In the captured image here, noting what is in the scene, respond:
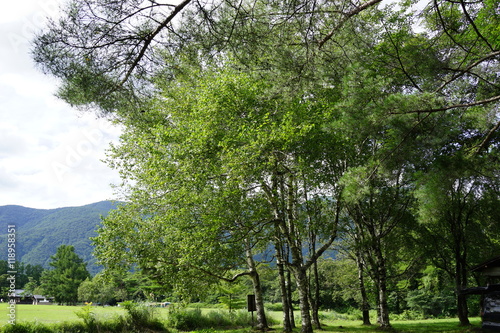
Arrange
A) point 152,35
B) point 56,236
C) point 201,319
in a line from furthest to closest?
1. point 56,236
2. point 201,319
3. point 152,35

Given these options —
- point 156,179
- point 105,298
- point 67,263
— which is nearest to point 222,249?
point 156,179

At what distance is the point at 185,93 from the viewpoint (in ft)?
47.9

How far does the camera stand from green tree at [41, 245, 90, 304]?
54331 millimetres

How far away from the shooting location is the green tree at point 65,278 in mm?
54331

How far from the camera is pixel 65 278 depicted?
178ft

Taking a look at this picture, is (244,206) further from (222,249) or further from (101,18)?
(101,18)

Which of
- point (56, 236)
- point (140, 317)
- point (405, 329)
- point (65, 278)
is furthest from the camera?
point (56, 236)

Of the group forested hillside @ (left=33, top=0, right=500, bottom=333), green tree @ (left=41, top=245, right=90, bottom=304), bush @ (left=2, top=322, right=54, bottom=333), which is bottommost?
green tree @ (left=41, top=245, right=90, bottom=304)

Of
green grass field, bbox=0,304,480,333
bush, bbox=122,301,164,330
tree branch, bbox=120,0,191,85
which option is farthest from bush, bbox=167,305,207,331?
tree branch, bbox=120,0,191,85

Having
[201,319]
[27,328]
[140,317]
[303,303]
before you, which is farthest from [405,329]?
[27,328]

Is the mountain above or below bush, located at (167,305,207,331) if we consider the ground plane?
above

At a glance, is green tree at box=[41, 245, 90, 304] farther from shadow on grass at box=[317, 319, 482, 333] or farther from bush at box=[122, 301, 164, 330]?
shadow on grass at box=[317, 319, 482, 333]

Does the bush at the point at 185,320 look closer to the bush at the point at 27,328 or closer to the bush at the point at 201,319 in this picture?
the bush at the point at 201,319

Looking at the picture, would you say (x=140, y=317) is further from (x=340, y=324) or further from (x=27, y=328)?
(x=340, y=324)
